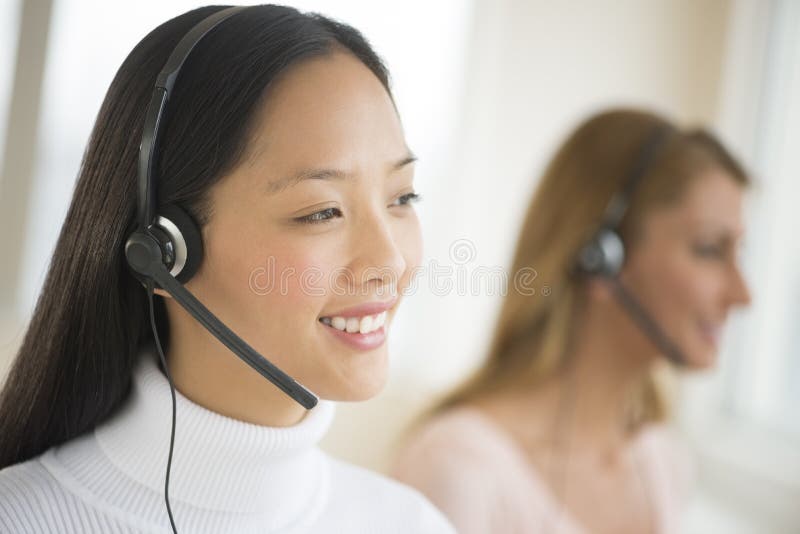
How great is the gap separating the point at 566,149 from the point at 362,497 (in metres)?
1.01

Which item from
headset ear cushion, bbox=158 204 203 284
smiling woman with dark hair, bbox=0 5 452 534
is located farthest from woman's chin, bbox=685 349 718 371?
headset ear cushion, bbox=158 204 203 284

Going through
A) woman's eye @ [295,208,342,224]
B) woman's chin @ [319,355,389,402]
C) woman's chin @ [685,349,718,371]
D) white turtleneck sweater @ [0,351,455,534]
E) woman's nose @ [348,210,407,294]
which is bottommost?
woman's chin @ [685,349,718,371]

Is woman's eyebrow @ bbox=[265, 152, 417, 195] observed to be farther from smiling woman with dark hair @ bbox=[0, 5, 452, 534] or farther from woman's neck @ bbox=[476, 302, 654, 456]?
woman's neck @ bbox=[476, 302, 654, 456]

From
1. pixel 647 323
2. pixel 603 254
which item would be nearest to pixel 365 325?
pixel 603 254

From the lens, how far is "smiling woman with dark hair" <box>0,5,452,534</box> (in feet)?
2.48

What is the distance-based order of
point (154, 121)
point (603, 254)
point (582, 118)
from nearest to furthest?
1. point (154, 121)
2. point (603, 254)
3. point (582, 118)

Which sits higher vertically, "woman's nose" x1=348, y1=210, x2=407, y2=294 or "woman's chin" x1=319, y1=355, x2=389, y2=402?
"woman's nose" x1=348, y1=210, x2=407, y2=294

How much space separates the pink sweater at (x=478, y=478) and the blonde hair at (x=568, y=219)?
114mm

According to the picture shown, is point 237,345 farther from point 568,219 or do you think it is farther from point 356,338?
point 568,219

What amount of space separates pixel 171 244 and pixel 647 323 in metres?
1.14

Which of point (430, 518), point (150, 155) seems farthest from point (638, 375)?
point (150, 155)

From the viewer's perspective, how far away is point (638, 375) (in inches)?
65.5

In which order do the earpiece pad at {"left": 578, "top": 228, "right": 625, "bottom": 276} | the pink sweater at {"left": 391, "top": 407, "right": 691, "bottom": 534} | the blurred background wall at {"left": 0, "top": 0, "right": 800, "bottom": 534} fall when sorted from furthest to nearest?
the blurred background wall at {"left": 0, "top": 0, "right": 800, "bottom": 534}
the earpiece pad at {"left": 578, "top": 228, "right": 625, "bottom": 276}
the pink sweater at {"left": 391, "top": 407, "right": 691, "bottom": 534}

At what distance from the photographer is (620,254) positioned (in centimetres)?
156
